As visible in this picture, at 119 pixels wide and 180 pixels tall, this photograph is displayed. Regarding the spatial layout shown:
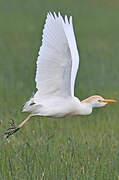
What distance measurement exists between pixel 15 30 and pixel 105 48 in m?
3.43

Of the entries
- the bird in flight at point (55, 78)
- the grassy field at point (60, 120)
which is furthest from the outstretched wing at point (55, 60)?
the grassy field at point (60, 120)

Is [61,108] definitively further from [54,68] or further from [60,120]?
[60,120]

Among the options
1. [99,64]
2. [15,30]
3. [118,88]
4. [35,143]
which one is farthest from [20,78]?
[15,30]

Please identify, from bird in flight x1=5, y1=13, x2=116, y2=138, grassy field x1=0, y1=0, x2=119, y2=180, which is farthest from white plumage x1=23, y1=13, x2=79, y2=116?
grassy field x1=0, y1=0, x2=119, y2=180

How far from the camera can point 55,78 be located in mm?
5480

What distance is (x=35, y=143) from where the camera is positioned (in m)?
5.62

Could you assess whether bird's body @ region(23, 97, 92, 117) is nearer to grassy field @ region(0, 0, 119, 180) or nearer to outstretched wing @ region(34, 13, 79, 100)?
outstretched wing @ region(34, 13, 79, 100)

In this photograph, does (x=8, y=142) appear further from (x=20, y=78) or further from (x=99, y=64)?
(x=99, y=64)

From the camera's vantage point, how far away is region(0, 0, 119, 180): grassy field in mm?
4770

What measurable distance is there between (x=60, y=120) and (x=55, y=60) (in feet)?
6.83

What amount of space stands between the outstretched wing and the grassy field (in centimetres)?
49

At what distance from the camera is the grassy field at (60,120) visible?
4770 millimetres

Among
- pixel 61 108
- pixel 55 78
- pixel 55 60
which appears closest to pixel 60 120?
pixel 61 108

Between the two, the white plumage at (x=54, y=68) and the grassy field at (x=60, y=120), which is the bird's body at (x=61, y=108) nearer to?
the white plumage at (x=54, y=68)
